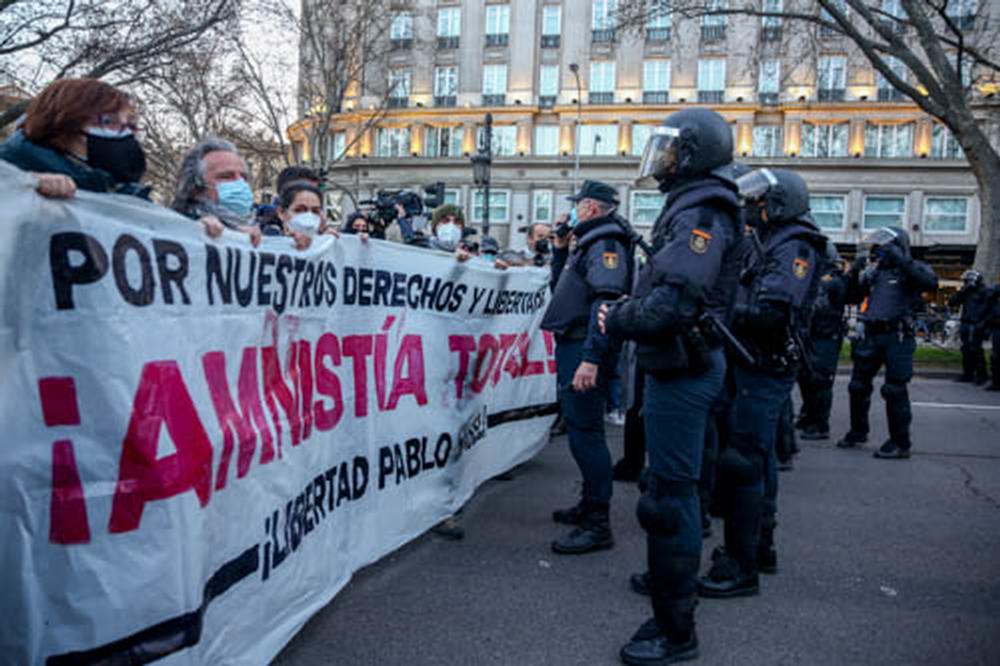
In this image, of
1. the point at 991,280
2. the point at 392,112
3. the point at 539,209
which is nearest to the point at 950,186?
the point at 539,209

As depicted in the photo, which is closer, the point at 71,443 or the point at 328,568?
the point at 71,443

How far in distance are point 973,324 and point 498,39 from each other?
3728cm

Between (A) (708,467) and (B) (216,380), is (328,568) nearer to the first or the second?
(B) (216,380)

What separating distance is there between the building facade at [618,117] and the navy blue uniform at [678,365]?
38906 millimetres

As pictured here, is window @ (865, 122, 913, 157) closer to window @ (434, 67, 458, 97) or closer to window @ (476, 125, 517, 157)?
window @ (476, 125, 517, 157)

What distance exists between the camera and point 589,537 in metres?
4.48

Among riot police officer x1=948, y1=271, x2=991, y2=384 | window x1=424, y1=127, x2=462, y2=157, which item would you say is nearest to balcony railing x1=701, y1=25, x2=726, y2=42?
window x1=424, y1=127, x2=462, y2=157

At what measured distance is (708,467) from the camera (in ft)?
16.6

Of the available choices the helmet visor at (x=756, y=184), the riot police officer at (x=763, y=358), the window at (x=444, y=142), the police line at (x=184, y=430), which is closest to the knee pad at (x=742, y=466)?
the riot police officer at (x=763, y=358)

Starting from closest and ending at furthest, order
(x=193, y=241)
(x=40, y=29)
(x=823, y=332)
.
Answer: (x=193, y=241) → (x=823, y=332) → (x=40, y=29)

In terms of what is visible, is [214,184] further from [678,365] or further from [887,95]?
[887,95]

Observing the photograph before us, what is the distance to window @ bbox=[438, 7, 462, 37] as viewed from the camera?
46.8 meters

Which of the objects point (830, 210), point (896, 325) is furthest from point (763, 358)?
point (830, 210)

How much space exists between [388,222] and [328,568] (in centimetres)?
324
